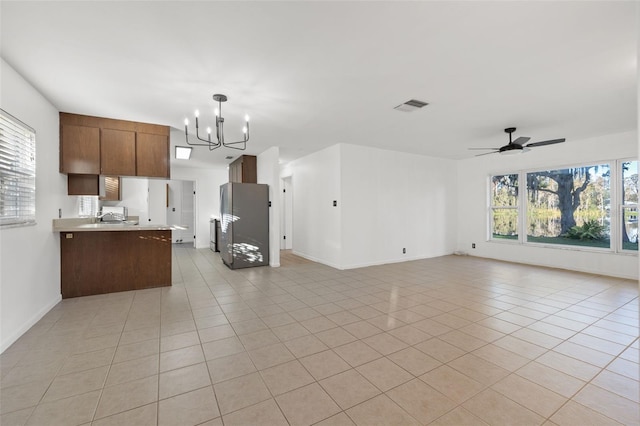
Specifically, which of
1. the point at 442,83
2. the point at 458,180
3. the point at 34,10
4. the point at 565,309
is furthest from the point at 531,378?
the point at 458,180

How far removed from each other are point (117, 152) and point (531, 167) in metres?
7.98

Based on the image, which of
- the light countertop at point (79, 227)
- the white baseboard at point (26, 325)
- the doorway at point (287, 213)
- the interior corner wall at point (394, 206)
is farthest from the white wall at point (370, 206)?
the white baseboard at point (26, 325)

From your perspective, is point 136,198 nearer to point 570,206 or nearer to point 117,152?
point 117,152

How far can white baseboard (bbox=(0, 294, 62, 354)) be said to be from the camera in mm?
2381

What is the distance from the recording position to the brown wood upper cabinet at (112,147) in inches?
148

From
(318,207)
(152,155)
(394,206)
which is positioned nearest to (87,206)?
(152,155)

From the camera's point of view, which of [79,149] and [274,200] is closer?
[79,149]

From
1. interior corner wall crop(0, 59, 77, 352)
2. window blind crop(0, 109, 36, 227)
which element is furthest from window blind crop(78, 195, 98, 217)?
window blind crop(0, 109, 36, 227)

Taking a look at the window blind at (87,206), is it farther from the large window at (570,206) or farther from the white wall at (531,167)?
the large window at (570,206)

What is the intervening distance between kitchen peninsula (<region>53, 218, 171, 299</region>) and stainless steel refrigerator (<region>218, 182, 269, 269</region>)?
1.41 metres

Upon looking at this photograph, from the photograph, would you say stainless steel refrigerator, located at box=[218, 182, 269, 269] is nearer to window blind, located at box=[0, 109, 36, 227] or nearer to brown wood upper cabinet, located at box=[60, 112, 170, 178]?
brown wood upper cabinet, located at box=[60, 112, 170, 178]

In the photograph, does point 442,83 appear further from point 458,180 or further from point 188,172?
point 188,172

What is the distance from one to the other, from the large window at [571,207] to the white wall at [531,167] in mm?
194

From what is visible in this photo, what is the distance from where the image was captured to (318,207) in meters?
6.34
